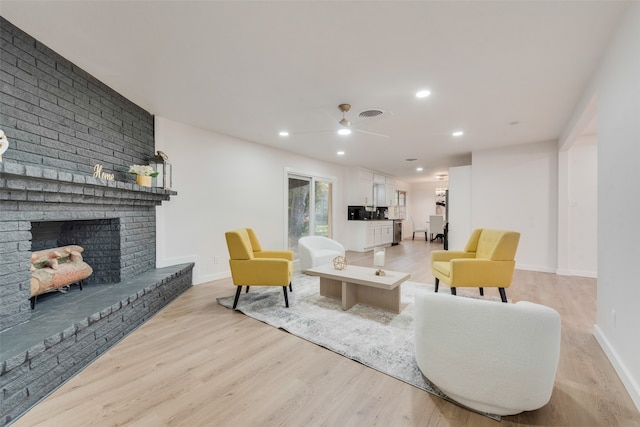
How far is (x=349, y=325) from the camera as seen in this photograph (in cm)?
253

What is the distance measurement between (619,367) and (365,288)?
198 cm

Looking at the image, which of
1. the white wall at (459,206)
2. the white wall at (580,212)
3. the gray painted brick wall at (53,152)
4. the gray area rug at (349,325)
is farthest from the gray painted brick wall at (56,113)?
the white wall at (580,212)

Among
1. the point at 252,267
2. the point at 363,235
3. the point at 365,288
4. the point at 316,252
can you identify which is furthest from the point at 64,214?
the point at 363,235

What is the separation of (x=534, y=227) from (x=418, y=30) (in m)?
4.75

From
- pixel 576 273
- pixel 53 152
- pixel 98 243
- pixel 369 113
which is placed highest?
pixel 369 113

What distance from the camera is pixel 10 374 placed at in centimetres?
140

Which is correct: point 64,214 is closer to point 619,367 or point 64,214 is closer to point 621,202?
point 621,202

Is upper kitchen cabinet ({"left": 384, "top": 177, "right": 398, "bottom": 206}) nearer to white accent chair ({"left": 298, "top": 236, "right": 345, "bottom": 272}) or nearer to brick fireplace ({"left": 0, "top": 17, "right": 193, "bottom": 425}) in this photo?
white accent chair ({"left": 298, "top": 236, "right": 345, "bottom": 272})

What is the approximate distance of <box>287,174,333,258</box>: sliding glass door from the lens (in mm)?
5746

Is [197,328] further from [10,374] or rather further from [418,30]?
[418,30]

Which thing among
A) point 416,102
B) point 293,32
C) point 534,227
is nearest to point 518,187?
point 534,227

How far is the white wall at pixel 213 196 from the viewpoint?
3.73 meters

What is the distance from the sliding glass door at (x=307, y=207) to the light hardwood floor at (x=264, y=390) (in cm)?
341

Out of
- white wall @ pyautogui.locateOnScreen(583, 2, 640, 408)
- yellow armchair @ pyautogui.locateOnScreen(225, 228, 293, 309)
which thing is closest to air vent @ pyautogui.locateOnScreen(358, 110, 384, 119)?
white wall @ pyautogui.locateOnScreen(583, 2, 640, 408)
